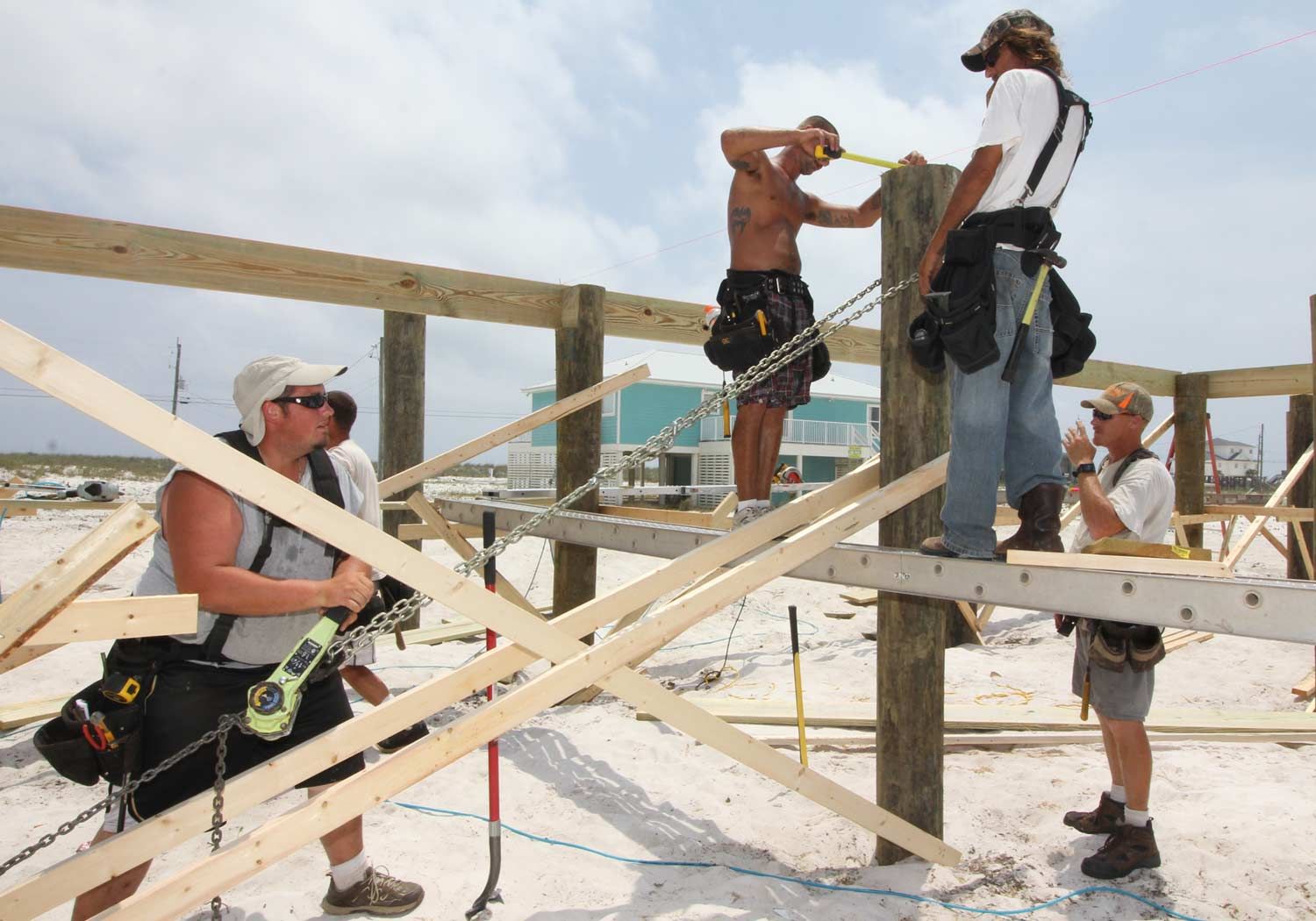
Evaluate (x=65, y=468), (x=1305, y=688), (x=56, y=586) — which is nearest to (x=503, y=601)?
(x=56, y=586)

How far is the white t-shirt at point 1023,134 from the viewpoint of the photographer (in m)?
2.66

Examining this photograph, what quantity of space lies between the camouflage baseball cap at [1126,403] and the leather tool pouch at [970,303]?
3.76ft

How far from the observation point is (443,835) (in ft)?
12.6

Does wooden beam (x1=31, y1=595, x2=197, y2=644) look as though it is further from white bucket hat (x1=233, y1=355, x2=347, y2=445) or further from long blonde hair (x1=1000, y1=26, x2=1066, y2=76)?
long blonde hair (x1=1000, y1=26, x2=1066, y2=76)

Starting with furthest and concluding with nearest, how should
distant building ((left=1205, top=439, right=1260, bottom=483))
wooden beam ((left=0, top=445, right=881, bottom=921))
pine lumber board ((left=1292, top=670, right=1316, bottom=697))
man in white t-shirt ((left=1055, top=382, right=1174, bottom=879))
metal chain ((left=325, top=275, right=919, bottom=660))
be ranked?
distant building ((left=1205, top=439, right=1260, bottom=483)) < pine lumber board ((left=1292, top=670, right=1316, bottom=697)) < man in white t-shirt ((left=1055, top=382, right=1174, bottom=879)) < metal chain ((left=325, top=275, right=919, bottom=660)) < wooden beam ((left=0, top=445, right=881, bottom=921))

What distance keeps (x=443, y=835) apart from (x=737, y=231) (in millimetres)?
3151

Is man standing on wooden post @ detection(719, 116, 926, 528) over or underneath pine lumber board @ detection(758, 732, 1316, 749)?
over

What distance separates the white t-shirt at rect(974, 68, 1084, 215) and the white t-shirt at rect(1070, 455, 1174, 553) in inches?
51.1

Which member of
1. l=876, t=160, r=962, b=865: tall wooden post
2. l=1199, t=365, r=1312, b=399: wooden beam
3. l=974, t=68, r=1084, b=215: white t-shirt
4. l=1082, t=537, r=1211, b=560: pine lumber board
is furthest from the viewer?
l=1199, t=365, r=1312, b=399: wooden beam

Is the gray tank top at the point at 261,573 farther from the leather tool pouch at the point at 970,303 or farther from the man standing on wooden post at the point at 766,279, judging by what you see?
the leather tool pouch at the point at 970,303

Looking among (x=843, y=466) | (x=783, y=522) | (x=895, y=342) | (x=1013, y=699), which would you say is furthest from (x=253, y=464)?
(x=843, y=466)

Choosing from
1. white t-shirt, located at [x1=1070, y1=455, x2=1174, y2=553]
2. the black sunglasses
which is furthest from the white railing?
the black sunglasses

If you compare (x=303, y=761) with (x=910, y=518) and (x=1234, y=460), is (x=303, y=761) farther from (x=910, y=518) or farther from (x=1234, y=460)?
(x=1234, y=460)

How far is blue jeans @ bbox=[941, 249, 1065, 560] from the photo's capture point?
9.21 ft
